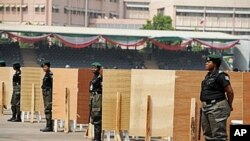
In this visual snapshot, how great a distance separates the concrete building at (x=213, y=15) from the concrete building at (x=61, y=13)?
11282mm

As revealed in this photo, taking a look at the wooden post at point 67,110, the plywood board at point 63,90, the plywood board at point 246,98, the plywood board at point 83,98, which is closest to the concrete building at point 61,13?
the plywood board at point 63,90

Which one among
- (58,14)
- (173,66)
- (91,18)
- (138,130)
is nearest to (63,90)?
(138,130)

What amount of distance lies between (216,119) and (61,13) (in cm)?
11807

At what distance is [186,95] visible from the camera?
1374 centimetres

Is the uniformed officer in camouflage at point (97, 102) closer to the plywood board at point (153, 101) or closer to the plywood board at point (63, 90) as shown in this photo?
the plywood board at point (153, 101)

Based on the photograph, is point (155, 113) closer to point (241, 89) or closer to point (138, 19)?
point (241, 89)

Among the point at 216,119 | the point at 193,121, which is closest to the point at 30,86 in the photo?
the point at 193,121

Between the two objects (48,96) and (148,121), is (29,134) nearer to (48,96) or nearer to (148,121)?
(48,96)

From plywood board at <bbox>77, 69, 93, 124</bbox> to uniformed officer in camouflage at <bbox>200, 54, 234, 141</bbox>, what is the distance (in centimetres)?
799

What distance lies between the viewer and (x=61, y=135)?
730 inches

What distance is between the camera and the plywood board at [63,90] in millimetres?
18969

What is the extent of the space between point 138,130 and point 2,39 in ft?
203

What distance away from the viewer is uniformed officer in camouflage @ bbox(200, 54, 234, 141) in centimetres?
1075

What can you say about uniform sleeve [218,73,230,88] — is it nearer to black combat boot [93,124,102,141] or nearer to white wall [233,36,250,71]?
black combat boot [93,124,102,141]
